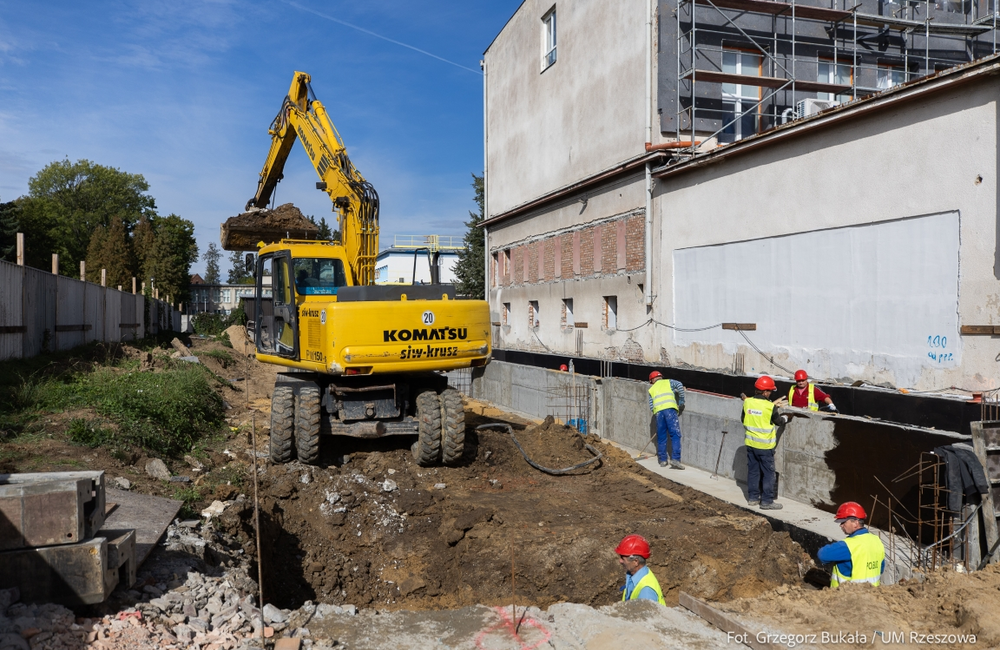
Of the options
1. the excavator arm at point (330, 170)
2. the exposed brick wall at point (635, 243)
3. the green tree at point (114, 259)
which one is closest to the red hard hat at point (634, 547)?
the excavator arm at point (330, 170)

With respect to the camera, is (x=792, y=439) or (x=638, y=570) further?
(x=792, y=439)

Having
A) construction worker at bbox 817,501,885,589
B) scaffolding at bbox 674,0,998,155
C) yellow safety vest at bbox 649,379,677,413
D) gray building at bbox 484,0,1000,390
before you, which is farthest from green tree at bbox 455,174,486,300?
construction worker at bbox 817,501,885,589

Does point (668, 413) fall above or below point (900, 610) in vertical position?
above

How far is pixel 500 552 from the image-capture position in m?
8.03

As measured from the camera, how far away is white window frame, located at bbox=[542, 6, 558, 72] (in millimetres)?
22992

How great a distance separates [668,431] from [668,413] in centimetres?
36

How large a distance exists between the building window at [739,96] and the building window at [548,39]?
656 cm

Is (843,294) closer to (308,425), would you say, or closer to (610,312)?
(610,312)

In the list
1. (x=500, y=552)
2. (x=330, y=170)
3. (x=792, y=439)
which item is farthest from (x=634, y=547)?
(x=330, y=170)

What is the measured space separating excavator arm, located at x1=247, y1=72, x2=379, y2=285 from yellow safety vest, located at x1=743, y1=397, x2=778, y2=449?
622 centimetres

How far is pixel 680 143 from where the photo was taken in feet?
55.8

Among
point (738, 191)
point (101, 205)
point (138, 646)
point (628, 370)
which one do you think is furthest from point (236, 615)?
Result: point (101, 205)

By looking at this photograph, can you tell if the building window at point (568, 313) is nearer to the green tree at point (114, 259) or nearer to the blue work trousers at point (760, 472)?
the blue work trousers at point (760, 472)

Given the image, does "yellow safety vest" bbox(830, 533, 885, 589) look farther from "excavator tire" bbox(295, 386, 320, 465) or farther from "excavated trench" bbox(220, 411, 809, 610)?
"excavator tire" bbox(295, 386, 320, 465)
